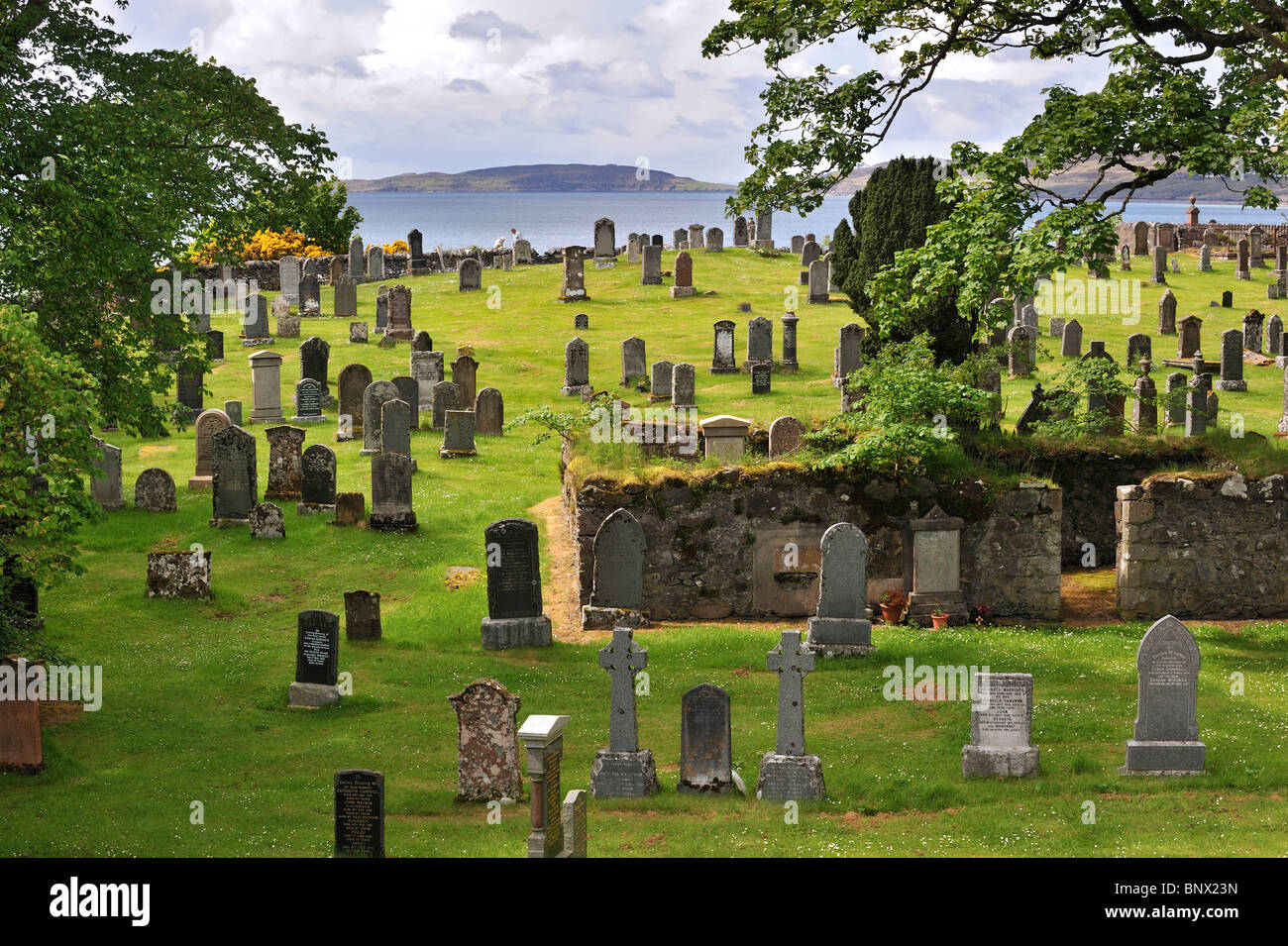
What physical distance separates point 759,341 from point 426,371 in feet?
25.9

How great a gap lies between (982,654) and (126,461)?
17643 mm

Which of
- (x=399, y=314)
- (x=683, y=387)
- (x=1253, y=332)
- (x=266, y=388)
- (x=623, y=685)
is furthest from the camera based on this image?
(x=399, y=314)

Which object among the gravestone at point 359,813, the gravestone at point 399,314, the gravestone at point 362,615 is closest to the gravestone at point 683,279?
the gravestone at point 399,314

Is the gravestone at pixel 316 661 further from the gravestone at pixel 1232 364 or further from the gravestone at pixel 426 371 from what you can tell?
the gravestone at pixel 1232 364

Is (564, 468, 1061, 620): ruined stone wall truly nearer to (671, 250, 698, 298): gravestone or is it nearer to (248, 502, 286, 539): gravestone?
(248, 502, 286, 539): gravestone

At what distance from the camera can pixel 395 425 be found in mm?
24172

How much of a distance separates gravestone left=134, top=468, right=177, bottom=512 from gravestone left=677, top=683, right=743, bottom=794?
45.2 ft

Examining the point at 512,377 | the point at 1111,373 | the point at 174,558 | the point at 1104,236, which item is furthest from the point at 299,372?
the point at 1104,236

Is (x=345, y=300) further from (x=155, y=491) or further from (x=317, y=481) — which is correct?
(x=317, y=481)

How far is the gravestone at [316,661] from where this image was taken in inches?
603

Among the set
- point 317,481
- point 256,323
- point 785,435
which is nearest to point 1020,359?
point 785,435

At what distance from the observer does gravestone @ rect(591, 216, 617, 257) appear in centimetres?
4972

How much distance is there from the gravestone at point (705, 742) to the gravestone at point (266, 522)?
11.3 metres

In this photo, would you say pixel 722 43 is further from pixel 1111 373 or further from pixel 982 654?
pixel 982 654
